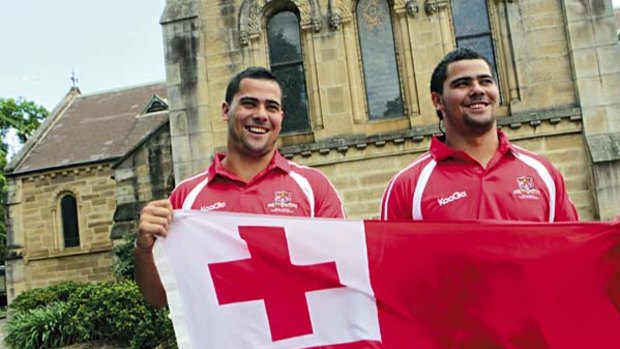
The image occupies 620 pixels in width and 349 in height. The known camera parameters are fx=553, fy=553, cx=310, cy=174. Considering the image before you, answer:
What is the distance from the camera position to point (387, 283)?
298cm

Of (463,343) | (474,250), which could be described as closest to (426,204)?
(474,250)

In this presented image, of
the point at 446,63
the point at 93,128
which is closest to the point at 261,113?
the point at 446,63

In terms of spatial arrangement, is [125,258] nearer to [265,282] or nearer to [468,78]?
[265,282]

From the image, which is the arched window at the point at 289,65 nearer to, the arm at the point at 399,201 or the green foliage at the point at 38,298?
the arm at the point at 399,201

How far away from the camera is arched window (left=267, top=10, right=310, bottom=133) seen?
12.0m

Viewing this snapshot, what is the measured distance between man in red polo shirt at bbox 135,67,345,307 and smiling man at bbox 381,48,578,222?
50cm

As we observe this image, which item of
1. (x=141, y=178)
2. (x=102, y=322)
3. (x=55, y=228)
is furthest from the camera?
(x=55, y=228)

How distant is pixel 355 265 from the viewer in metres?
3.02

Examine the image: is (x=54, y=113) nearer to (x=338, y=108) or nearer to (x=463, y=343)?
(x=338, y=108)

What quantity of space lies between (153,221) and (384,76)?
9440mm

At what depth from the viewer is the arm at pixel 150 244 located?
9.56ft

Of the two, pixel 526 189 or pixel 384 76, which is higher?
pixel 384 76

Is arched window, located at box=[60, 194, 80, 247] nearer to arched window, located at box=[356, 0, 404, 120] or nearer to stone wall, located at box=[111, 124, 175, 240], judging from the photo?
stone wall, located at box=[111, 124, 175, 240]

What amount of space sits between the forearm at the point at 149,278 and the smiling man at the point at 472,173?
1.38 m
